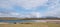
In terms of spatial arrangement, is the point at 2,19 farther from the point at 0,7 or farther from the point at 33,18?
the point at 33,18

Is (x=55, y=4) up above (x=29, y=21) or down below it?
above

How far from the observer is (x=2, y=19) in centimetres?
56

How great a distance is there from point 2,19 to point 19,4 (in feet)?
0.63

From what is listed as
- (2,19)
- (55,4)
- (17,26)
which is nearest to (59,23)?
(55,4)

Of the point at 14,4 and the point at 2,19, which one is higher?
the point at 14,4

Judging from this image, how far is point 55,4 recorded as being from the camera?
532 mm

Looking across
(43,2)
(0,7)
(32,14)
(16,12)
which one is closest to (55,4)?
(43,2)

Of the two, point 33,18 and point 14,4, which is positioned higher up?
point 14,4

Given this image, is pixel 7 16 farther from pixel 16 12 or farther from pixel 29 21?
pixel 29 21

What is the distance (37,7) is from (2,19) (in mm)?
311

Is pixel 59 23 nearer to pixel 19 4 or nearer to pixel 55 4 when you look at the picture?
pixel 55 4

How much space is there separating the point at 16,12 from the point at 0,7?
0.44 feet

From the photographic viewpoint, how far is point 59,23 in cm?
56

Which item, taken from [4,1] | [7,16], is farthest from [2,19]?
[4,1]
